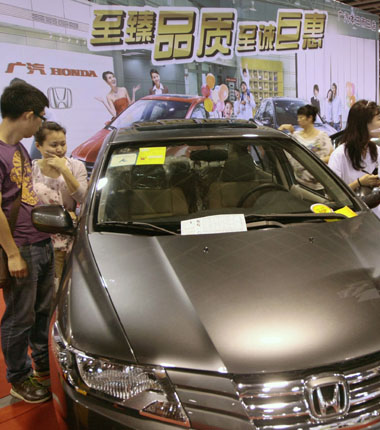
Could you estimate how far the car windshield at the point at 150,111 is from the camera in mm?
5113

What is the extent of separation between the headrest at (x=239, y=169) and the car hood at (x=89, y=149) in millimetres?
2724

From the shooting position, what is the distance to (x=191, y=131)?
7.35 ft

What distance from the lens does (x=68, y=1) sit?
4422mm

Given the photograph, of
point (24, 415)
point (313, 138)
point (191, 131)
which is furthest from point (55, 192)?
point (313, 138)

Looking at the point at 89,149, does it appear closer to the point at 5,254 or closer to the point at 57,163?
the point at 57,163

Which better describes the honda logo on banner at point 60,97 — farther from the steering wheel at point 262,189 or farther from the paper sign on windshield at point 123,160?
the steering wheel at point 262,189

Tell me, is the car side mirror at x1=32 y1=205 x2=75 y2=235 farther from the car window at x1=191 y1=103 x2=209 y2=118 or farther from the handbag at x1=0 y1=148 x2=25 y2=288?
the car window at x1=191 y1=103 x2=209 y2=118

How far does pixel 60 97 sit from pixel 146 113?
1.12 metres

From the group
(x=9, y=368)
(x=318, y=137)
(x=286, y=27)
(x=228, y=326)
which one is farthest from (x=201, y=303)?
(x=286, y=27)

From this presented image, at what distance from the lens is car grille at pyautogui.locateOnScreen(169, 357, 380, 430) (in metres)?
1.05

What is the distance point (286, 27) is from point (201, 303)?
21.7ft

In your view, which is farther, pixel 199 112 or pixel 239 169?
pixel 199 112

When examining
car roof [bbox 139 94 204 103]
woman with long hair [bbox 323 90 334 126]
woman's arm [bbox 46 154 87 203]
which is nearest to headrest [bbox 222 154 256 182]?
woman's arm [bbox 46 154 87 203]

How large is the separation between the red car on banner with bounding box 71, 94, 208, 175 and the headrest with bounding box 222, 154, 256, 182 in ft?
8.80
